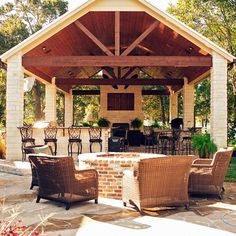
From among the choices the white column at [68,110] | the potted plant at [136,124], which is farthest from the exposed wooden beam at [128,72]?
the white column at [68,110]

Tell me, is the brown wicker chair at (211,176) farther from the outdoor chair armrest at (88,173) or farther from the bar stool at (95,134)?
the bar stool at (95,134)

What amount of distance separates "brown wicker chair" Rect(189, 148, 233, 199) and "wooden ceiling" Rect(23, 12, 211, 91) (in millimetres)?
5120

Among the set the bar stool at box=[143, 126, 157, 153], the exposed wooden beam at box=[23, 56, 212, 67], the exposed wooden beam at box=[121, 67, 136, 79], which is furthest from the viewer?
the exposed wooden beam at box=[121, 67, 136, 79]

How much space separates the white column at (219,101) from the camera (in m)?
11.1

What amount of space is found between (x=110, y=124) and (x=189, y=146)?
19.6 ft

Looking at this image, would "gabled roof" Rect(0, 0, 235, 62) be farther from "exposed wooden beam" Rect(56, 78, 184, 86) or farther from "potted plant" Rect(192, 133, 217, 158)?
"exposed wooden beam" Rect(56, 78, 184, 86)

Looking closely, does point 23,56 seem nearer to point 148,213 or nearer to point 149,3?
point 149,3

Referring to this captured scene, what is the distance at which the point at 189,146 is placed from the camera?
13.3m

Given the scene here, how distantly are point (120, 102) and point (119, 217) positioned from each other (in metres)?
14.0

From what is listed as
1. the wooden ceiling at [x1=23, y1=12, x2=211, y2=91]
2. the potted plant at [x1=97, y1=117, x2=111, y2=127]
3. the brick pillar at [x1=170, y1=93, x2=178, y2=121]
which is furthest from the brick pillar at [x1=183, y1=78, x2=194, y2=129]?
the potted plant at [x1=97, y1=117, x2=111, y2=127]

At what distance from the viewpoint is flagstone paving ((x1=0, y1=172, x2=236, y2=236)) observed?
4613 millimetres

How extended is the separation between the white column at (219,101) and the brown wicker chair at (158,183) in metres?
5.57

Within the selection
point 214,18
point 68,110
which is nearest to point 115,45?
point 214,18

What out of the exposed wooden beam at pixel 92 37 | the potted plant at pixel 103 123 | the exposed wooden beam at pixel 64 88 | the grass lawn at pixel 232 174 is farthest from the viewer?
the exposed wooden beam at pixel 64 88
